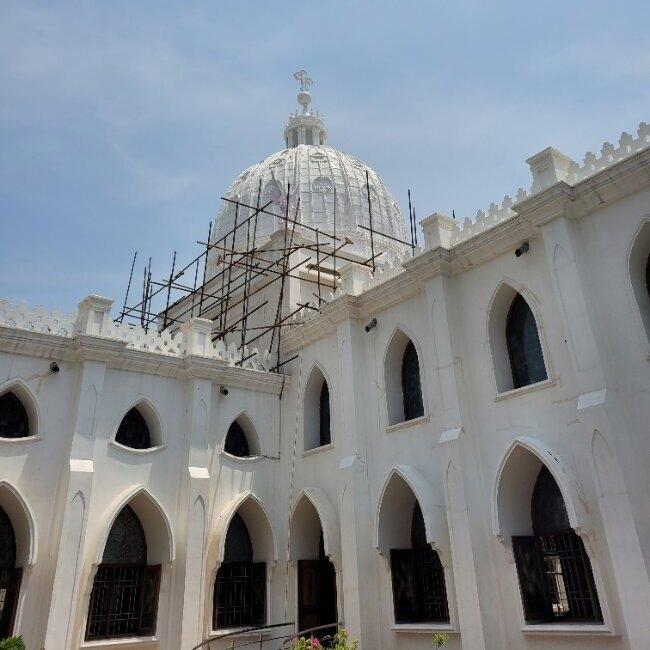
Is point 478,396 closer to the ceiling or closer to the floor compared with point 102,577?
closer to the ceiling

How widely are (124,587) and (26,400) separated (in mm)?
4595

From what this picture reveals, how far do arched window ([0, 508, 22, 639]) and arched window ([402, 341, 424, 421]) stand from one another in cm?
878

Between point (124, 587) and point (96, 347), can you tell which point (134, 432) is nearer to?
point (96, 347)

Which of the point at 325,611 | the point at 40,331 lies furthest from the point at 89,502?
the point at 325,611

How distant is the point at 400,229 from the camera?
87.7 feet

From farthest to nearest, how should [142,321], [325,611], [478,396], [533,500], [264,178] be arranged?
1. [264,178]
2. [142,321]
3. [325,611]
4. [478,396]
5. [533,500]

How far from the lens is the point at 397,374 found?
1462cm

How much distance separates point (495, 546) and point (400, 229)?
57.6ft

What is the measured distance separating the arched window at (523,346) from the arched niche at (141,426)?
324 inches

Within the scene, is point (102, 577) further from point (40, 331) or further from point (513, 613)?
point (513, 613)

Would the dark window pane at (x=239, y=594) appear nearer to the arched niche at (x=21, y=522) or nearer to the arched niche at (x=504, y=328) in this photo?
the arched niche at (x=21, y=522)

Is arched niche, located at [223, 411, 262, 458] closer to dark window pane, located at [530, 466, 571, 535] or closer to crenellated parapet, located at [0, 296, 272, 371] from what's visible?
crenellated parapet, located at [0, 296, 272, 371]

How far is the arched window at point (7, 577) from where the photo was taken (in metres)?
12.1

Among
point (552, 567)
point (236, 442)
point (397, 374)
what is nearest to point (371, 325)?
point (397, 374)
